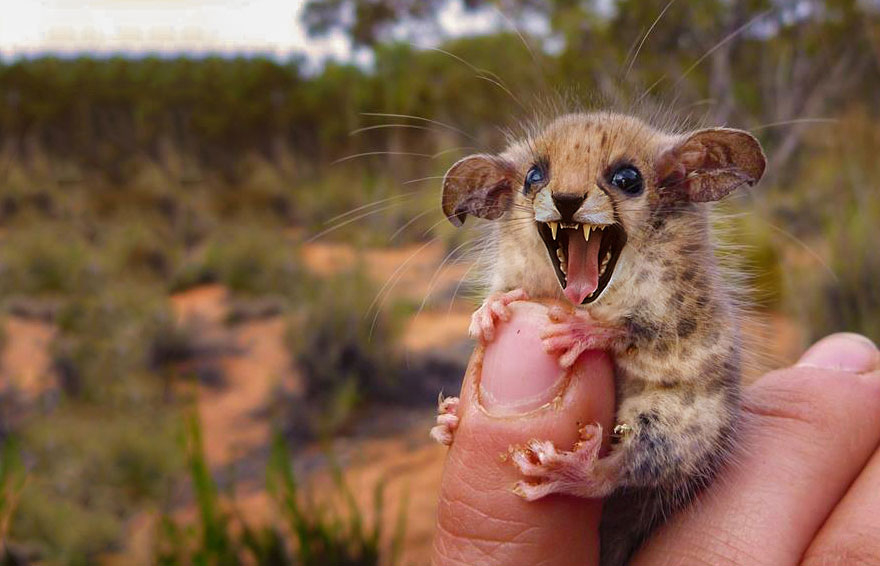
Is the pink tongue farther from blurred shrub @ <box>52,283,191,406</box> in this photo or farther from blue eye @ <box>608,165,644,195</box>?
blurred shrub @ <box>52,283,191,406</box>

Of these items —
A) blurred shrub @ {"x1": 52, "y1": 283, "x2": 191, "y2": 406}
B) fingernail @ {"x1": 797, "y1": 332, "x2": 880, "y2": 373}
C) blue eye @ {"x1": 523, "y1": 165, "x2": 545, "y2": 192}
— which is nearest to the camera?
blue eye @ {"x1": 523, "y1": 165, "x2": 545, "y2": 192}

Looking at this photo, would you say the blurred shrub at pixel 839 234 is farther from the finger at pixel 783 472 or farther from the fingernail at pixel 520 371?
the fingernail at pixel 520 371

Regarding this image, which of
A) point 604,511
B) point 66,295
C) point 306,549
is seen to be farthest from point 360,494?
point 66,295

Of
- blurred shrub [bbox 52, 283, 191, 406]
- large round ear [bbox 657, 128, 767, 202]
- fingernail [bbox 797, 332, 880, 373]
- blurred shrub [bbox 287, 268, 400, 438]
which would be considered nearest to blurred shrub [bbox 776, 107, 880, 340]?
fingernail [bbox 797, 332, 880, 373]

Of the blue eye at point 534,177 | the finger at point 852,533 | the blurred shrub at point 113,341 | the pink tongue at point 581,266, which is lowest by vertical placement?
the blurred shrub at point 113,341

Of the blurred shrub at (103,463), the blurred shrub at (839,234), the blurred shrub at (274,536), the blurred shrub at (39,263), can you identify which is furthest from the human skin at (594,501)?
the blurred shrub at (39,263)

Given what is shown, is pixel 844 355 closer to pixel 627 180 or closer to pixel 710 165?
pixel 710 165

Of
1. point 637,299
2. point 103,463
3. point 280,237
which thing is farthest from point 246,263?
point 637,299
